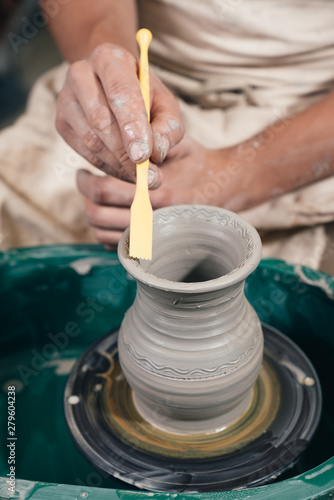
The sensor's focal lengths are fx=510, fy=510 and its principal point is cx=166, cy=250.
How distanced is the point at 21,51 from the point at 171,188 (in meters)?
2.54

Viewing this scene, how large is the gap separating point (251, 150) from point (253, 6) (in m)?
0.45

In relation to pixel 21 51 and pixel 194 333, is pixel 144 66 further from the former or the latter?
pixel 21 51

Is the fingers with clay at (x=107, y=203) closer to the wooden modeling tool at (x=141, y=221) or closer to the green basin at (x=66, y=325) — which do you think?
the green basin at (x=66, y=325)

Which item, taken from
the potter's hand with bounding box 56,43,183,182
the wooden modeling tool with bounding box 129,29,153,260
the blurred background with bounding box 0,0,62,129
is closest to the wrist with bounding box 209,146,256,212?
the potter's hand with bounding box 56,43,183,182

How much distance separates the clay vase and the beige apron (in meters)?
0.60

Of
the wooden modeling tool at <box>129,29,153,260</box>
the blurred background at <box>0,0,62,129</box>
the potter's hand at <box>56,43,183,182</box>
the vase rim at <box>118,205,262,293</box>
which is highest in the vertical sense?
the potter's hand at <box>56,43,183,182</box>

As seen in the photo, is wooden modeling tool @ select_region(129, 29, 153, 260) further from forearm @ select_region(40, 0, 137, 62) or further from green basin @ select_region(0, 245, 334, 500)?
forearm @ select_region(40, 0, 137, 62)

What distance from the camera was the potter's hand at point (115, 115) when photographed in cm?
85

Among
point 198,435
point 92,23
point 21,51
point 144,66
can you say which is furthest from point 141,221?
point 21,51

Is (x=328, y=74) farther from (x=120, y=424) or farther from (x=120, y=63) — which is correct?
(x=120, y=424)

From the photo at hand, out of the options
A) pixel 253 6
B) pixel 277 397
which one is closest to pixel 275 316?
pixel 277 397

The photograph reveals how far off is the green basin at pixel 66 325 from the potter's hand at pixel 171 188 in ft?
0.27

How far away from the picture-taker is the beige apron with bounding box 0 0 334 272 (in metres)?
1.53

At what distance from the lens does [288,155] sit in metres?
→ 1.46
